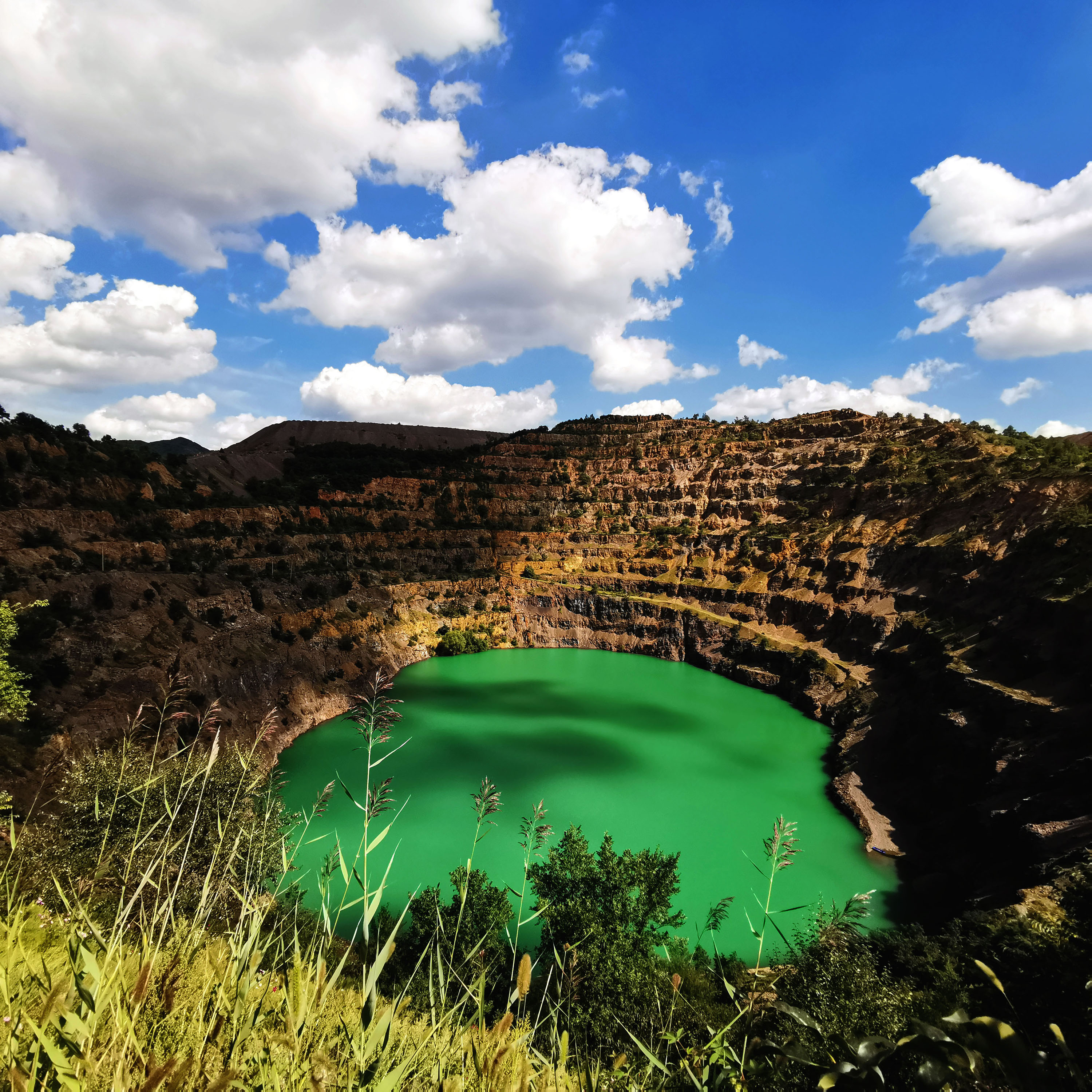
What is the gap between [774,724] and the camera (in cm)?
3028

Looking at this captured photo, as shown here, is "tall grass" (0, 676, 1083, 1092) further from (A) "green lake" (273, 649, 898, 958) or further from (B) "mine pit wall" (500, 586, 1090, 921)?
(B) "mine pit wall" (500, 586, 1090, 921)

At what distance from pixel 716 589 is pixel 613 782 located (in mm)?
25597

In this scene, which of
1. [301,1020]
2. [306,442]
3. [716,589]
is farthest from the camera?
[306,442]

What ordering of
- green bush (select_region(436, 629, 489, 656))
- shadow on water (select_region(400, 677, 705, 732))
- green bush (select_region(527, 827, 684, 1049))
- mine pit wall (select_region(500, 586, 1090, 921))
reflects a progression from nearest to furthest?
green bush (select_region(527, 827, 684, 1049)), mine pit wall (select_region(500, 586, 1090, 921)), shadow on water (select_region(400, 677, 705, 732)), green bush (select_region(436, 629, 489, 656))

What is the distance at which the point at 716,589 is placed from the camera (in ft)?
148

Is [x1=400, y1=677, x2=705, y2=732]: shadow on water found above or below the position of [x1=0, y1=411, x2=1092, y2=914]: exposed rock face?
below

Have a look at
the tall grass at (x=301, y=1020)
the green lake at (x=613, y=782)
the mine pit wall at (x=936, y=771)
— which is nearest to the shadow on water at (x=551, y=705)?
the green lake at (x=613, y=782)

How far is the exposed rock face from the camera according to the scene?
729 inches

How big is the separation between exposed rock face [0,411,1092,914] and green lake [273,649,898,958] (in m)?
1.94

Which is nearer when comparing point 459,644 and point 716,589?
point 459,644

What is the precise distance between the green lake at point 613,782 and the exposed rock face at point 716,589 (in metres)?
1.94

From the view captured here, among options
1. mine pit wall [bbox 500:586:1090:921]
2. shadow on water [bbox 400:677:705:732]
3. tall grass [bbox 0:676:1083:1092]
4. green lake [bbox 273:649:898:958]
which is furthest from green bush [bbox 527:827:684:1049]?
shadow on water [bbox 400:677:705:732]

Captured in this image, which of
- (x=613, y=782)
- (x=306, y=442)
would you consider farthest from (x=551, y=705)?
(x=306, y=442)

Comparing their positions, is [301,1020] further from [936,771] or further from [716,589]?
[716,589]
